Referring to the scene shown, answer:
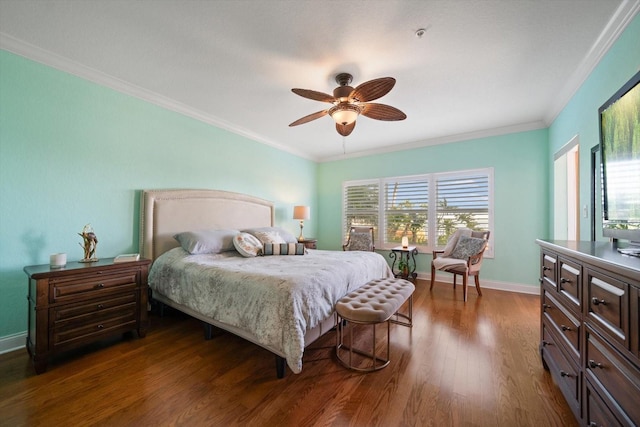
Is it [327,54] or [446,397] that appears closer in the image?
[446,397]

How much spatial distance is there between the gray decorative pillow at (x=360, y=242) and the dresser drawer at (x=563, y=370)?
2986 mm


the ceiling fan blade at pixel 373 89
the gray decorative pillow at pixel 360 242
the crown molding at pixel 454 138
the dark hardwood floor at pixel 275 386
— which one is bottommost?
the dark hardwood floor at pixel 275 386

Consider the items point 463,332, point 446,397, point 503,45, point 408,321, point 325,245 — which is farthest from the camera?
point 325,245

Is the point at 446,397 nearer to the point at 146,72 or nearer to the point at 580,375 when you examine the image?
the point at 580,375

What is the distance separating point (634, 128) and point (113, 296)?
148 inches

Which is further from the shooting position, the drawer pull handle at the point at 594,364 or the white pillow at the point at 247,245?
the white pillow at the point at 247,245

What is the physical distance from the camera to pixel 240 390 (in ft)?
5.36

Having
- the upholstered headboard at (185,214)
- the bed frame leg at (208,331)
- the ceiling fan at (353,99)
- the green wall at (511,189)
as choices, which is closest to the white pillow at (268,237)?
the upholstered headboard at (185,214)

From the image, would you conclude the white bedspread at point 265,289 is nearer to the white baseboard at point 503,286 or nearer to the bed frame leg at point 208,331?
the bed frame leg at point 208,331

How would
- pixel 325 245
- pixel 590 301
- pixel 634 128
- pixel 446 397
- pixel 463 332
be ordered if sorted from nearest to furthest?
1. pixel 590 301
2. pixel 634 128
3. pixel 446 397
4. pixel 463 332
5. pixel 325 245

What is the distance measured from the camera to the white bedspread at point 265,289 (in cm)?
169

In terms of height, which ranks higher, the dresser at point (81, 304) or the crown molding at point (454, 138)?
the crown molding at point (454, 138)

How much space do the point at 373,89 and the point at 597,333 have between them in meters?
2.03

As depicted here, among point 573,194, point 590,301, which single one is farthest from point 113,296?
point 573,194
